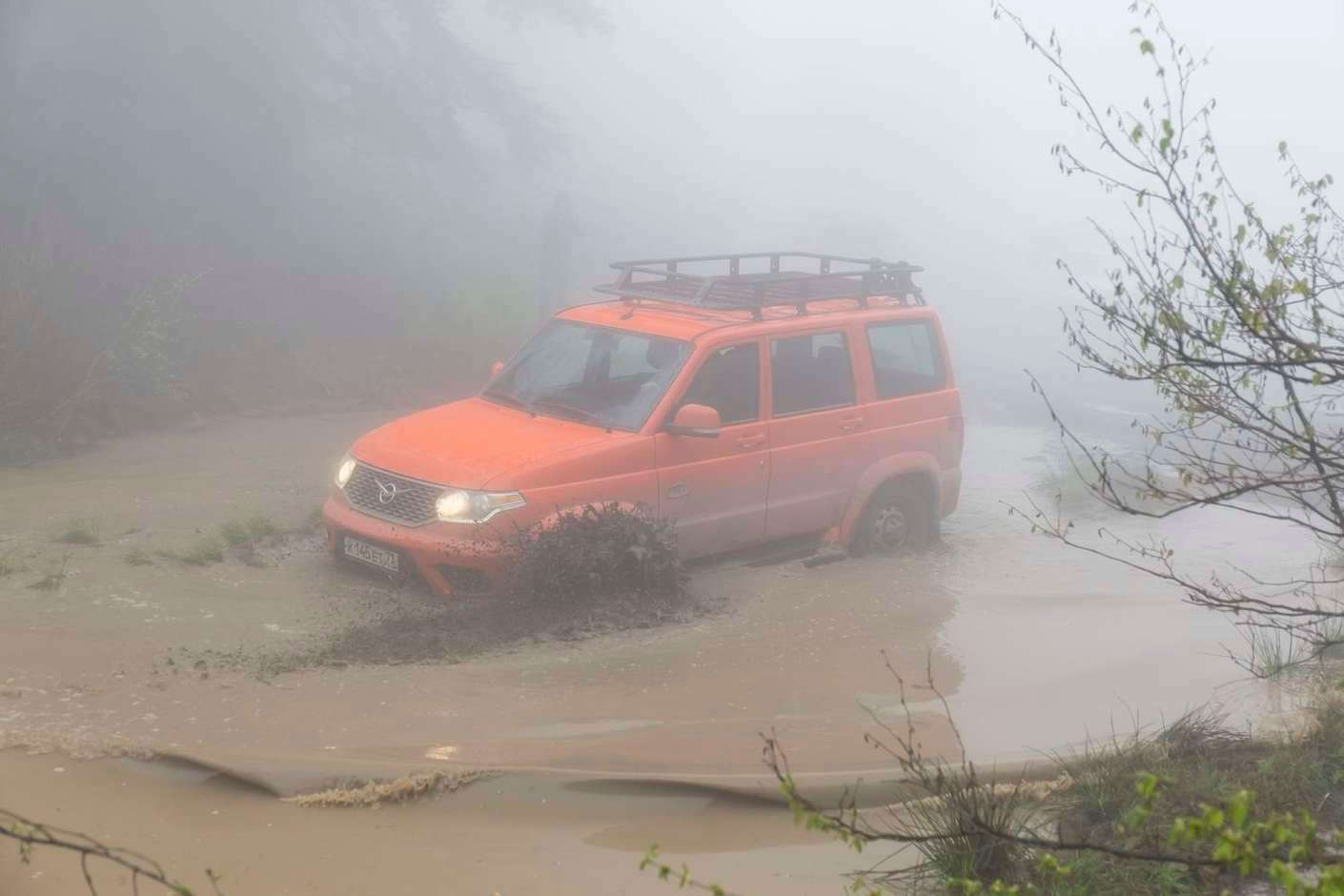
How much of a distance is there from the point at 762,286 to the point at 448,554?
9.28 feet

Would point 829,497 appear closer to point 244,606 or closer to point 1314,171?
point 244,606

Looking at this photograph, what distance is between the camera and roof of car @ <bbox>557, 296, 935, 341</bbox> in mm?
8812

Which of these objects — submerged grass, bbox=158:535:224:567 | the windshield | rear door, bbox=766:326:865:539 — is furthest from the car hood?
rear door, bbox=766:326:865:539

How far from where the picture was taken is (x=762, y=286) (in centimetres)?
902

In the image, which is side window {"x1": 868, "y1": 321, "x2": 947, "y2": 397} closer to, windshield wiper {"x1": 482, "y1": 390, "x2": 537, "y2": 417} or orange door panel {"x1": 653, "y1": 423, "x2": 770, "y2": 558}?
orange door panel {"x1": 653, "y1": 423, "x2": 770, "y2": 558}

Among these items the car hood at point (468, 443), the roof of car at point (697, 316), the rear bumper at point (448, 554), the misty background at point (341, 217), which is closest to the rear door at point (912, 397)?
the roof of car at point (697, 316)

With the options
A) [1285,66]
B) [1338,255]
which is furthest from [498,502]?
[1285,66]

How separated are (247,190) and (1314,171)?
42.0 m

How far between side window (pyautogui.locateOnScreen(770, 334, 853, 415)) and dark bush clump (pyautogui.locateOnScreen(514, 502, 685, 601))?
1391mm

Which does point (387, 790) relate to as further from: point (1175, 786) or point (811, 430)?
point (811, 430)

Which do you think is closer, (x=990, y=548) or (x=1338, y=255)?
(x=1338, y=255)

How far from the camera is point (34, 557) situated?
7.94m

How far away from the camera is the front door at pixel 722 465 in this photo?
827 cm

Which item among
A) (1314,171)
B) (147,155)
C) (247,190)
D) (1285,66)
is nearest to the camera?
(147,155)
